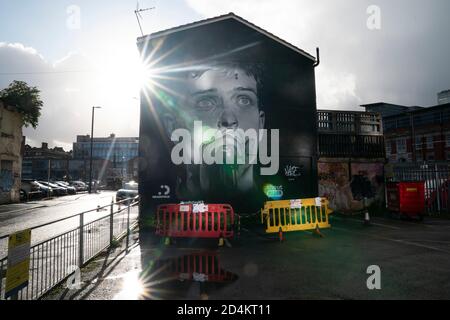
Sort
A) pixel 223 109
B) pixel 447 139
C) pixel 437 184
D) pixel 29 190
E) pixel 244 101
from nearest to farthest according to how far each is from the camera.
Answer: pixel 223 109 < pixel 244 101 < pixel 437 184 < pixel 29 190 < pixel 447 139

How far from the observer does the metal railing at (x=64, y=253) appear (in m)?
4.77

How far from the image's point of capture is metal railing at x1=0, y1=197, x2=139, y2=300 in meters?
4.77

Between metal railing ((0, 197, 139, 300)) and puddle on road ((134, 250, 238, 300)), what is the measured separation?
154 cm

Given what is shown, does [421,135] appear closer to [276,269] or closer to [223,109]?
[223,109]

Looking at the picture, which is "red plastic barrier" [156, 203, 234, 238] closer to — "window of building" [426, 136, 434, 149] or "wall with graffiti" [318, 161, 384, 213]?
"wall with graffiti" [318, 161, 384, 213]

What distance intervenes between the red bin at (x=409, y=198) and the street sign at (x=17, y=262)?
14.1m

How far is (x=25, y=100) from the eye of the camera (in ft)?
92.2

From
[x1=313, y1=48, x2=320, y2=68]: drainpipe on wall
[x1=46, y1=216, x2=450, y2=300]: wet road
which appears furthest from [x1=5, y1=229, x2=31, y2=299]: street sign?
[x1=313, y1=48, x2=320, y2=68]: drainpipe on wall

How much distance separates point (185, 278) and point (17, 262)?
9.01ft

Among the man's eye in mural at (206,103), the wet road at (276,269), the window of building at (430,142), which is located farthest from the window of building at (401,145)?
the man's eye in mural at (206,103)

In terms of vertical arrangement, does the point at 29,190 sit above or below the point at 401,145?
below

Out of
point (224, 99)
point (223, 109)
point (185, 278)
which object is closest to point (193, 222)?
point (185, 278)

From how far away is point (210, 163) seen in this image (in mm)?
11695
